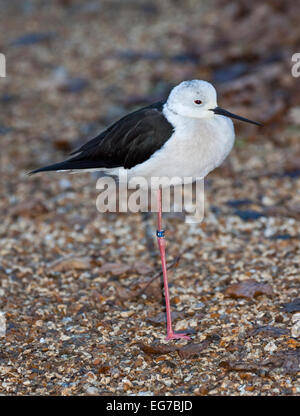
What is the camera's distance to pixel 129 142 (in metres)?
3.86

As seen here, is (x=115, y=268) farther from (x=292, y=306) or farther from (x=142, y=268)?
(x=292, y=306)

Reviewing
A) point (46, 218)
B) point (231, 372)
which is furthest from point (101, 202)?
point (231, 372)

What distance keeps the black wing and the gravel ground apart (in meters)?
0.95

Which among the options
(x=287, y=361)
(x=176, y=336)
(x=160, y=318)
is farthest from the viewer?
(x=160, y=318)

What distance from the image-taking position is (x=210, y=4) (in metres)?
9.89

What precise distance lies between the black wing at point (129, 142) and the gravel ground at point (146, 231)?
A: 3.12ft

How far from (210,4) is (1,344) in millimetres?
7522

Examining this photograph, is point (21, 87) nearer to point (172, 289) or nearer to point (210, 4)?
point (210, 4)

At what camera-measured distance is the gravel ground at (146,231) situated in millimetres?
3564

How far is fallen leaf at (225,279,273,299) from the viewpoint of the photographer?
4.12 metres

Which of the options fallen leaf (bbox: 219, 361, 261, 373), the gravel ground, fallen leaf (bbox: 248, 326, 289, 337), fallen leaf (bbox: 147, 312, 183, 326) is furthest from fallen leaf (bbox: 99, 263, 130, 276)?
fallen leaf (bbox: 219, 361, 261, 373)

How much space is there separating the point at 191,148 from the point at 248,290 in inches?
44.5

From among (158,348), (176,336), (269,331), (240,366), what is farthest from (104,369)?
(269,331)
